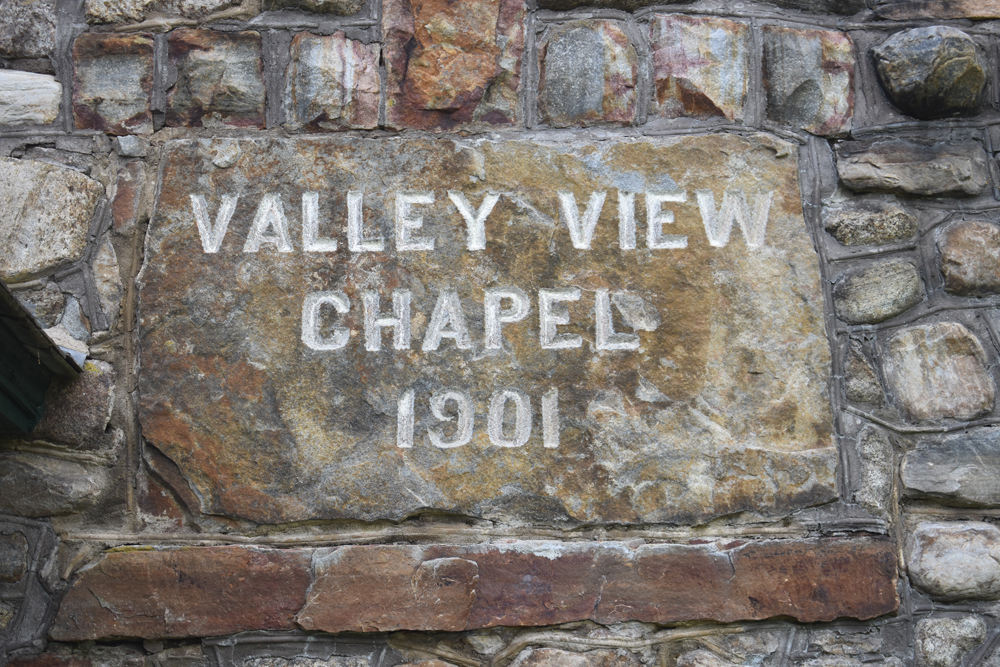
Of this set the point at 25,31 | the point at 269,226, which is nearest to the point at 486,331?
the point at 269,226

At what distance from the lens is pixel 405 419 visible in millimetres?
1684

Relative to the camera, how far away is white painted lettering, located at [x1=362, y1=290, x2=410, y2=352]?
5.59 feet

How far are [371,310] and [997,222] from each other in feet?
4.71

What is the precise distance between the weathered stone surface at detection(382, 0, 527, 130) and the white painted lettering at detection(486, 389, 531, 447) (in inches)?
24.3

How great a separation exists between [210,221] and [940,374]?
1652mm

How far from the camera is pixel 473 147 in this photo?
1.77m

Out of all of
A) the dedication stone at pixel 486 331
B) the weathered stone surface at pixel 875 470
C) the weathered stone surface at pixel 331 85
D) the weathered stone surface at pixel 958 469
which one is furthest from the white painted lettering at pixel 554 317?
A: the weathered stone surface at pixel 958 469

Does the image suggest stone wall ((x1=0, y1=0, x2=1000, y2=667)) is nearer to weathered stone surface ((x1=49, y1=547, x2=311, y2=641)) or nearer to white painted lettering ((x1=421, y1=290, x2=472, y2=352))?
weathered stone surface ((x1=49, y1=547, x2=311, y2=641))

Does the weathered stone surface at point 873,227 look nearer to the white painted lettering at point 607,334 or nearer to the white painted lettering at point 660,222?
the white painted lettering at point 660,222

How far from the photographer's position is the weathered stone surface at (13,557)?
5.36ft

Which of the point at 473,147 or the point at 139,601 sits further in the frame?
the point at 473,147

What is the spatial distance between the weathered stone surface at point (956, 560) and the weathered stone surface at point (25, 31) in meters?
2.24

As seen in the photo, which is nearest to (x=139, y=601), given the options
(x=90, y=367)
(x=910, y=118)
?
(x=90, y=367)

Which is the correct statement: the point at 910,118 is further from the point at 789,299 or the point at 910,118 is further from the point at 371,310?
the point at 371,310
